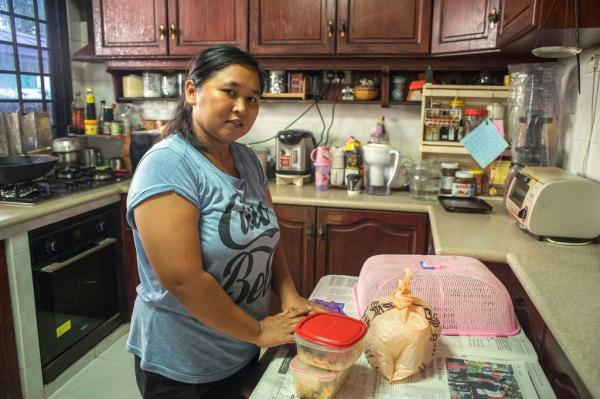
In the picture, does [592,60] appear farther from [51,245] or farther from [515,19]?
[51,245]

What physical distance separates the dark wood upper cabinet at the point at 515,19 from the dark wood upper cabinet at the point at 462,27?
0.16 meters

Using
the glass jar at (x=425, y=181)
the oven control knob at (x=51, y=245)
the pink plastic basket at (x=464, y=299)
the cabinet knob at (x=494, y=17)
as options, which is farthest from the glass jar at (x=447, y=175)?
the oven control knob at (x=51, y=245)

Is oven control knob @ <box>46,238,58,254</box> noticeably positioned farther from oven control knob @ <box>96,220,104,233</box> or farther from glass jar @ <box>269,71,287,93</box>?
glass jar @ <box>269,71,287,93</box>

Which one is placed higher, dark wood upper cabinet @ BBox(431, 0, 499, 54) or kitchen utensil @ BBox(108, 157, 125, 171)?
dark wood upper cabinet @ BBox(431, 0, 499, 54)

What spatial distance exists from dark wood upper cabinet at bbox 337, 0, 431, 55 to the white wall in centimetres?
67

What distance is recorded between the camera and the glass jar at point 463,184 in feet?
7.69

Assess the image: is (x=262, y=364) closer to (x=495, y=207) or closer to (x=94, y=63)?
(x=495, y=207)

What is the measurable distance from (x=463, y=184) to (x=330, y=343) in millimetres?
1768

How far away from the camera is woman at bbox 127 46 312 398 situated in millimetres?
885

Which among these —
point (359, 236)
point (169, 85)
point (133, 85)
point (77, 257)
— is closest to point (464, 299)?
point (359, 236)

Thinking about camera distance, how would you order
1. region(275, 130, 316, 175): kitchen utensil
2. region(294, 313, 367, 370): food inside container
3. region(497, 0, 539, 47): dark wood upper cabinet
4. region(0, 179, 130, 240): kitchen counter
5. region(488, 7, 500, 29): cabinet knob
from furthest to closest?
1. region(275, 130, 316, 175): kitchen utensil
2. region(488, 7, 500, 29): cabinet knob
3. region(0, 179, 130, 240): kitchen counter
4. region(497, 0, 539, 47): dark wood upper cabinet
5. region(294, 313, 367, 370): food inside container

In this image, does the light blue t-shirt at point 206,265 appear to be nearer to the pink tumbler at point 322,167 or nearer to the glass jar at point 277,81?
the pink tumbler at point 322,167

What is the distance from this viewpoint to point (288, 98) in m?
2.70

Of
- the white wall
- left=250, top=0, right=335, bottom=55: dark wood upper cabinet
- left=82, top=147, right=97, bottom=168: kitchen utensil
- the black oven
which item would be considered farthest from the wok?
the white wall
